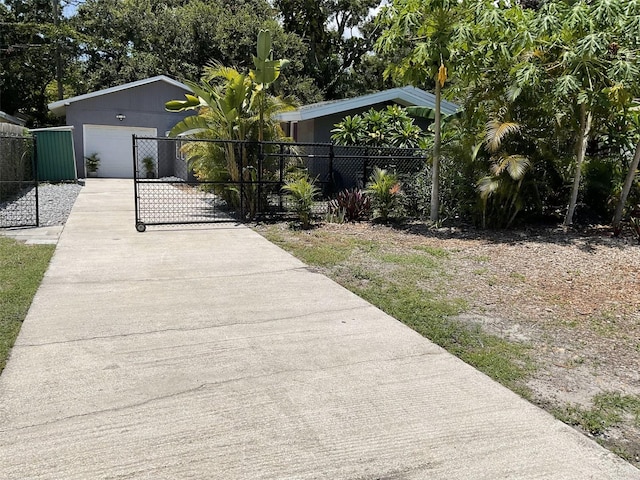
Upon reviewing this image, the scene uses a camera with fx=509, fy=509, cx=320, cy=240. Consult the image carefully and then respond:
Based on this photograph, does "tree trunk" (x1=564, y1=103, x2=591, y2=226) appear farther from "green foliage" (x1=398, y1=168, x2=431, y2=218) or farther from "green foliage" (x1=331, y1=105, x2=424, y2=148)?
"green foliage" (x1=331, y1=105, x2=424, y2=148)

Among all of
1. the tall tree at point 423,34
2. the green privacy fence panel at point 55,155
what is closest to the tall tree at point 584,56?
the tall tree at point 423,34

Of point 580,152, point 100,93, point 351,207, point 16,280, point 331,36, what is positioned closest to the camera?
point 16,280

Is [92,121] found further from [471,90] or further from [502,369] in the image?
[502,369]

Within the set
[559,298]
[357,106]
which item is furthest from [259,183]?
[559,298]

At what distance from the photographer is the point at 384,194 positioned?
33.5 ft

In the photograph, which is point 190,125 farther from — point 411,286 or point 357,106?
point 411,286

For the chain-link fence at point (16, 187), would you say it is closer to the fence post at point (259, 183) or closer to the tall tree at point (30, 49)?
the fence post at point (259, 183)

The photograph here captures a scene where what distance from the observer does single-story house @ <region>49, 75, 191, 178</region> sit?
20.0 metres

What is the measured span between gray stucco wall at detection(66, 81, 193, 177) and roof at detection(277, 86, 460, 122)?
8558 millimetres

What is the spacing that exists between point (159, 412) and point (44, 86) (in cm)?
3044

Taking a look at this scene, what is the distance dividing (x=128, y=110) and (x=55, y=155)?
3879 mm

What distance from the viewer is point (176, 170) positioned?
71.2 ft

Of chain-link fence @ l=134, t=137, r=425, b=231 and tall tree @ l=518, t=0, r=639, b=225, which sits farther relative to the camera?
chain-link fence @ l=134, t=137, r=425, b=231

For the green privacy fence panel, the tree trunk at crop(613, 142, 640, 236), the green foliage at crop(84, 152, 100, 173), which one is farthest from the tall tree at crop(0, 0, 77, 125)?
the tree trunk at crop(613, 142, 640, 236)
